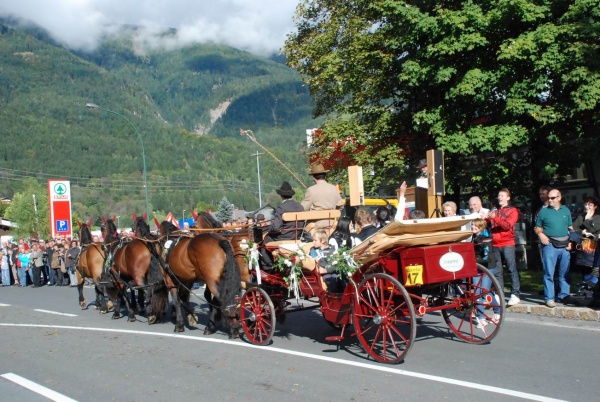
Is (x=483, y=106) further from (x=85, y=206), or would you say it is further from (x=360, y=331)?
(x=85, y=206)

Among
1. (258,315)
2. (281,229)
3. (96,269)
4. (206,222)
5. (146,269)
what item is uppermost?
(206,222)

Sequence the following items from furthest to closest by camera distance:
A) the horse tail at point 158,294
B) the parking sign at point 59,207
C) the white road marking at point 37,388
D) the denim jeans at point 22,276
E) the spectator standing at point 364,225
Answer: the parking sign at point 59,207, the denim jeans at point 22,276, the horse tail at point 158,294, the spectator standing at point 364,225, the white road marking at point 37,388

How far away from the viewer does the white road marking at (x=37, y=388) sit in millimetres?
6825

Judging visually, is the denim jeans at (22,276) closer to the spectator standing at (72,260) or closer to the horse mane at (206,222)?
the spectator standing at (72,260)

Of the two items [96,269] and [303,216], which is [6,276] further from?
[303,216]

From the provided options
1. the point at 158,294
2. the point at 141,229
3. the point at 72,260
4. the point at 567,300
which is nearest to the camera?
the point at 567,300

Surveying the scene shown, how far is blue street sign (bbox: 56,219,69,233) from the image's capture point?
1460 inches

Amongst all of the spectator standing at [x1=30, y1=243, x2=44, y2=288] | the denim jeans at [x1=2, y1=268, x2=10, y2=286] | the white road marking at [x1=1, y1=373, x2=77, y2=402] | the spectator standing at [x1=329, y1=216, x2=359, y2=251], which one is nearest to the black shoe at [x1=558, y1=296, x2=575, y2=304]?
the spectator standing at [x1=329, y1=216, x2=359, y2=251]

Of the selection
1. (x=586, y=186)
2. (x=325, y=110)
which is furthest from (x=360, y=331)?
(x=325, y=110)

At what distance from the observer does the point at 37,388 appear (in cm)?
734

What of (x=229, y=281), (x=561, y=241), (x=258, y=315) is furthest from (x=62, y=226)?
(x=561, y=241)

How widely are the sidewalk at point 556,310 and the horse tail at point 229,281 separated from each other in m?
4.68

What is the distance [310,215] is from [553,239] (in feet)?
13.7

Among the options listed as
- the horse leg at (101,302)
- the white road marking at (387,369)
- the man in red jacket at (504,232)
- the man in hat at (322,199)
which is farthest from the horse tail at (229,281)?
the horse leg at (101,302)
